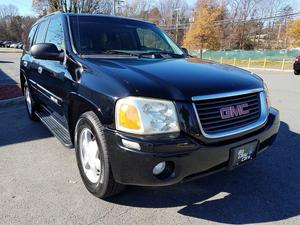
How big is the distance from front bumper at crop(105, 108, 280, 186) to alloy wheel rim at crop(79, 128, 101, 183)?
0.47 m

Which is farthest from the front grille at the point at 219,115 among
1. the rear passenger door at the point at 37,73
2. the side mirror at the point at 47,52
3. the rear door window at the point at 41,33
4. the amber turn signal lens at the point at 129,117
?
the rear door window at the point at 41,33

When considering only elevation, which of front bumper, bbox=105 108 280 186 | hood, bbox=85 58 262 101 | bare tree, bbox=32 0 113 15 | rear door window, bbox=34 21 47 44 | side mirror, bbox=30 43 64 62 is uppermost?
bare tree, bbox=32 0 113 15

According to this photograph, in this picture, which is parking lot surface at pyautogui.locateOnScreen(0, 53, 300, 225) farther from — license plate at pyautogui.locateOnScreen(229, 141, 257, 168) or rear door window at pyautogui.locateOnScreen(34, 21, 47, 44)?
rear door window at pyautogui.locateOnScreen(34, 21, 47, 44)

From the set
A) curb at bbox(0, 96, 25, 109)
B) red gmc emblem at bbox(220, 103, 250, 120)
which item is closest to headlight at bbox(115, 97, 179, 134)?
red gmc emblem at bbox(220, 103, 250, 120)

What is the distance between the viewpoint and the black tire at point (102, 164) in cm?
272

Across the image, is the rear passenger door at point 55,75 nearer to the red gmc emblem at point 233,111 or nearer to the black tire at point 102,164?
the black tire at point 102,164

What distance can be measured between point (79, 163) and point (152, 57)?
1.47m

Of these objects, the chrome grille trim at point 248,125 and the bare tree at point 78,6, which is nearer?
the chrome grille trim at point 248,125

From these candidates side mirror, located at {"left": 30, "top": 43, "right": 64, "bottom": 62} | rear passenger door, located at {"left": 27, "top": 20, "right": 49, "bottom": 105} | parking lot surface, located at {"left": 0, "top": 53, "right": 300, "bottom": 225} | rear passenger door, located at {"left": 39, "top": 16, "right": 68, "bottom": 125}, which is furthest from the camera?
rear passenger door, located at {"left": 27, "top": 20, "right": 49, "bottom": 105}

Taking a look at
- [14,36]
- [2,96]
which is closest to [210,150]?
[2,96]

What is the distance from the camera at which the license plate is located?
2754mm

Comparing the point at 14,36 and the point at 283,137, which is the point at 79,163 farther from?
the point at 14,36

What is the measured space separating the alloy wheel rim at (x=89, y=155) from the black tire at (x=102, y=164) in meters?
0.05

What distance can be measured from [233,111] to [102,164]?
49.7 inches
